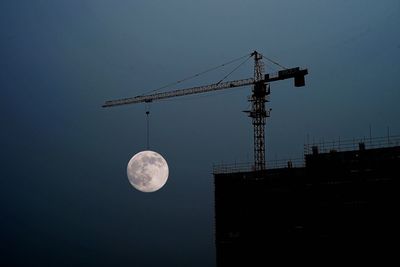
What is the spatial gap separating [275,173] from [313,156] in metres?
4.57

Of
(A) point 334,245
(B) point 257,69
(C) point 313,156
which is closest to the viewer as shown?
(A) point 334,245

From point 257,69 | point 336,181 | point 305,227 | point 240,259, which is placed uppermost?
point 257,69

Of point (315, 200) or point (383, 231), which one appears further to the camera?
point (315, 200)

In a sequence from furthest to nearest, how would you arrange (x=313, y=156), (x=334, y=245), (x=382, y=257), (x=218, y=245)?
(x=218, y=245) < (x=313, y=156) < (x=334, y=245) < (x=382, y=257)

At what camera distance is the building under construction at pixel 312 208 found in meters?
43.0

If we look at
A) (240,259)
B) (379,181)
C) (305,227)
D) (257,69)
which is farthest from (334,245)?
(257,69)

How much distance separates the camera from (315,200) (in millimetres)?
47031

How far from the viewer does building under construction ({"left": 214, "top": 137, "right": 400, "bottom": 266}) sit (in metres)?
43.0

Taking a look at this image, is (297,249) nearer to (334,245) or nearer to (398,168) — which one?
(334,245)

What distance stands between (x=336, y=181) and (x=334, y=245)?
19.9 feet

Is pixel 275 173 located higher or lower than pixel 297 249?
higher

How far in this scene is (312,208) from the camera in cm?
4709

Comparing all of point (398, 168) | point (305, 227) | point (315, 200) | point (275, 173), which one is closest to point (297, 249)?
point (305, 227)

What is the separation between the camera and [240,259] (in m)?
50.9
